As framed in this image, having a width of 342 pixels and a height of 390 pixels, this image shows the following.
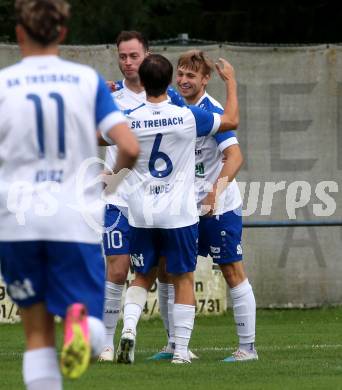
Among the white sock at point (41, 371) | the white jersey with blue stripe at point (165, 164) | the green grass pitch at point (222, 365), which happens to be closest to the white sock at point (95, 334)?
the white sock at point (41, 371)

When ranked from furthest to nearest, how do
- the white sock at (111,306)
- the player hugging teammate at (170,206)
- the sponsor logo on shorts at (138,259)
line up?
the white sock at (111,306), the sponsor logo on shorts at (138,259), the player hugging teammate at (170,206)

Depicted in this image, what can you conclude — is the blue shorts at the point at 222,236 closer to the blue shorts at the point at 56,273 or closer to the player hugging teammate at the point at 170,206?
the player hugging teammate at the point at 170,206

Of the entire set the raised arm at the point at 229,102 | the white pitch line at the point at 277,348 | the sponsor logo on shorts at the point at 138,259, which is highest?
the raised arm at the point at 229,102

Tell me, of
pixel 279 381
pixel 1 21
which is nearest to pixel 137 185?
pixel 279 381

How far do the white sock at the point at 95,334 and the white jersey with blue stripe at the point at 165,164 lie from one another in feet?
9.71

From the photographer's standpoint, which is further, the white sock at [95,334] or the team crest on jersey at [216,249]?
the team crest on jersey at [216,249]

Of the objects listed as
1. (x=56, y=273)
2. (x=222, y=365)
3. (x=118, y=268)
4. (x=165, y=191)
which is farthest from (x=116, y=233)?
(x=56, y=273)

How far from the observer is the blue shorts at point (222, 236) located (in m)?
8.73

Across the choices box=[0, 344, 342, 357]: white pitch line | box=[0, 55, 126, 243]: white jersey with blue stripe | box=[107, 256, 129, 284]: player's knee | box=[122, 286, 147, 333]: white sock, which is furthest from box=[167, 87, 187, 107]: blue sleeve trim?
box=[0, 55, 126, 243]: white jersey with blue stripe

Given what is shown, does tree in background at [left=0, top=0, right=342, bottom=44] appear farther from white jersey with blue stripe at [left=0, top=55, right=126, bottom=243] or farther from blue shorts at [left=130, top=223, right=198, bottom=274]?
white jersey with blue stripe at [left=0, top=55, right=126, bottom=243]

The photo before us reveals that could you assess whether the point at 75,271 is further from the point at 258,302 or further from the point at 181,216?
the point at 258,302

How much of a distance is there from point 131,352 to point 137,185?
1.03 m

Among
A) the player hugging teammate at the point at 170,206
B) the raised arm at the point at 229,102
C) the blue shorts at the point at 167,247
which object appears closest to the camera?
the raised arm at the point at 229,102

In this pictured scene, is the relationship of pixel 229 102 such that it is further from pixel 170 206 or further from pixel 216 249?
pixel 216 249
